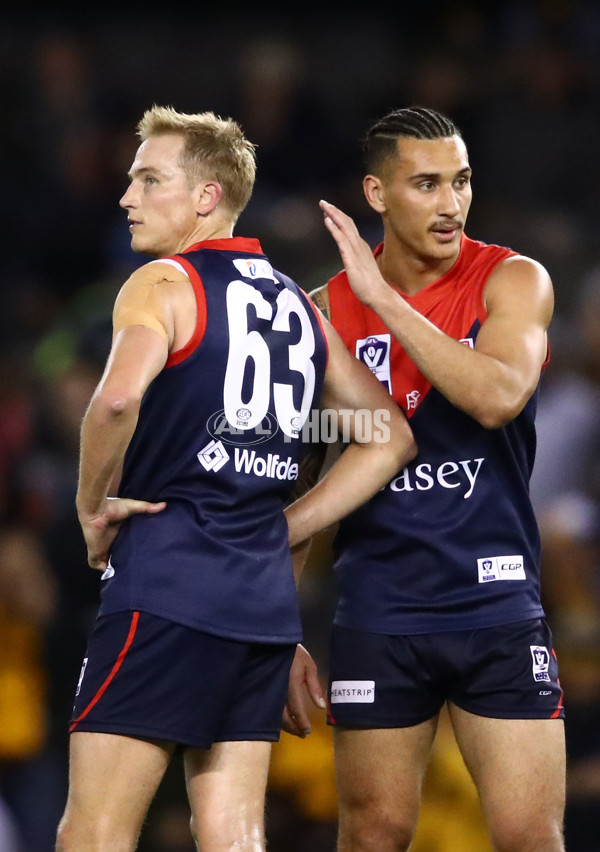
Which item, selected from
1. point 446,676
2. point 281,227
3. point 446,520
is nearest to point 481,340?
point 446,520

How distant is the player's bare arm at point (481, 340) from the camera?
389 cm

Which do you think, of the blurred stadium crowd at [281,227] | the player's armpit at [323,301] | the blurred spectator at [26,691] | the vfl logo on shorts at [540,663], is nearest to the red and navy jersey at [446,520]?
the vfl logo on shorts at [540,663]

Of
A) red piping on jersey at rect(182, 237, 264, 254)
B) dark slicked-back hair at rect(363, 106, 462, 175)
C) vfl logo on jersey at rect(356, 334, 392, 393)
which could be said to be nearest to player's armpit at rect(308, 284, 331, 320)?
vfl logo on jersey at rect(356, 334, 392, 393)

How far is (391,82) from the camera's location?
10594 millimetres

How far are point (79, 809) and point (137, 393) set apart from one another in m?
1.06

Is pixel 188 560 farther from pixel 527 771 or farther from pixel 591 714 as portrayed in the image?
pixel 591 714

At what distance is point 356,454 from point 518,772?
1.05m

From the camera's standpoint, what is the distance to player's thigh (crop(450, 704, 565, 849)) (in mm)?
3902

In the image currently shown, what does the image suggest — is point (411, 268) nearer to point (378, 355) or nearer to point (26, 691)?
point (378, 355)

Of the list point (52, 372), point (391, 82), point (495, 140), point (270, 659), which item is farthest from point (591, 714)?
point (391, 82)

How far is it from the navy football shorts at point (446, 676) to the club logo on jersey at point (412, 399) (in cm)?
71

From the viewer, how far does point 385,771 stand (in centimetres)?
407

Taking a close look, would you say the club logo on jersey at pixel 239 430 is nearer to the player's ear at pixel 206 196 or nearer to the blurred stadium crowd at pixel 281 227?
the player's ear at pixel 206 196

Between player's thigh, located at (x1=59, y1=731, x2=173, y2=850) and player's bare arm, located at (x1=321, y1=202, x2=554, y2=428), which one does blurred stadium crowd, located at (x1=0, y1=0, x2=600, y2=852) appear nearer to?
player's bare arm, located at (x1=321, y1=202, x2=554, y2=428)
